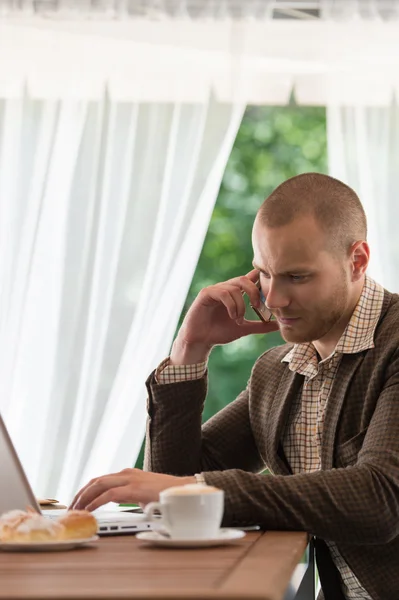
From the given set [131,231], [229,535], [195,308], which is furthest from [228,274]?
[229,535]

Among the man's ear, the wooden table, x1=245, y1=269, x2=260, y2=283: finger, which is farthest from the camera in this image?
x1=245, y1=269, x2=260, y2=283: finger

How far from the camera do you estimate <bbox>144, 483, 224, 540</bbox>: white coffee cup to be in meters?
1.07

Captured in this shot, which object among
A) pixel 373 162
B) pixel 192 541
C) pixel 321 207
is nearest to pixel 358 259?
pixel 321 207

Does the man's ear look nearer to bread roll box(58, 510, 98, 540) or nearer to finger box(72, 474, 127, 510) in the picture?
finger box(72, 474, 127, 510)

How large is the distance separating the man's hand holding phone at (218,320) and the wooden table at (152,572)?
2.09 feet

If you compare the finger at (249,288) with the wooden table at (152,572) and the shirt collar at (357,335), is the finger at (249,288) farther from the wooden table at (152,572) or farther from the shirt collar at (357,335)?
the wooden table at (152,572)

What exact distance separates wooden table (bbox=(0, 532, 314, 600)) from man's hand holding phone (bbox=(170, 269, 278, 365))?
638 millimetres

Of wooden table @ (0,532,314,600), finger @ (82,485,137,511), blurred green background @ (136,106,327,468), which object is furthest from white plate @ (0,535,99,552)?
blurred green background @ (136,106,327,468)

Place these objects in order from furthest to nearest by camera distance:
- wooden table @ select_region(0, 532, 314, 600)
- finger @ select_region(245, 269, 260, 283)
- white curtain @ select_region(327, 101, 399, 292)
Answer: white curtain @ select_region(327, 101, 399, 292) < finger @ select_region(245, 269, 260, 283) < wooden table @ select_region(0, 532, 314, 600)

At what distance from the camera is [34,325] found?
9.87ft

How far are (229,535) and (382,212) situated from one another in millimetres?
2003

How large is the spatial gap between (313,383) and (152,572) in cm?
89

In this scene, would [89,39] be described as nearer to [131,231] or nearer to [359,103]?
[131,231]

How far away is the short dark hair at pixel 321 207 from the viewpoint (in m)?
1.71
